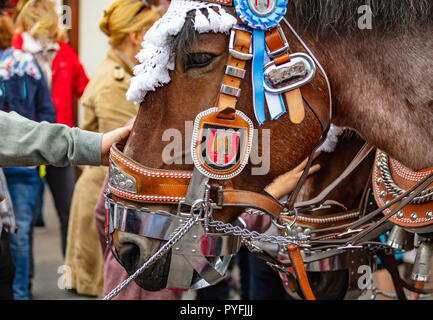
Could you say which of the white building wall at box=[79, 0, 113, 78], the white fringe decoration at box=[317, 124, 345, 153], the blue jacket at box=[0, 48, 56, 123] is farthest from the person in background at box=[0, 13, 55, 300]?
the white fringe decoration at box=[317, 124, 345, 153]

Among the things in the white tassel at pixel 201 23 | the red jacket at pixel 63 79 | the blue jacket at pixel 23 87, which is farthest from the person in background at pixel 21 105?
the white tassel at pixel 201 23

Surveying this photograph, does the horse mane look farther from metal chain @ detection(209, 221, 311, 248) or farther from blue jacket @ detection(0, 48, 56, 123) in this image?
blue jacket @ detection(0, 48, 56, 123)

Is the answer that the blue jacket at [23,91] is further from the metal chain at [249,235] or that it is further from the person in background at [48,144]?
the metal chain at [249,235]

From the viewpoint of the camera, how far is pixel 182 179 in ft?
5.61

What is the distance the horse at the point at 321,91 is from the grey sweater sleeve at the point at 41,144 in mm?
204

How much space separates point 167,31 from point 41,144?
533 millimetres

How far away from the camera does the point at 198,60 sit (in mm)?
1690

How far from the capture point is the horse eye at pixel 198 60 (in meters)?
1.69

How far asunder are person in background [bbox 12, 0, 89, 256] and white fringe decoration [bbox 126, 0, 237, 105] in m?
2.88

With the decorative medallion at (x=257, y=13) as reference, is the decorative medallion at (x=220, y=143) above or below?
below

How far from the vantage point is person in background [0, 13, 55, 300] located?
3.79 metres

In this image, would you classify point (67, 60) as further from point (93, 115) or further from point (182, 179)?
point (182, 179)

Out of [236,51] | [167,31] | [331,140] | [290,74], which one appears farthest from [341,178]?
[167,31]
